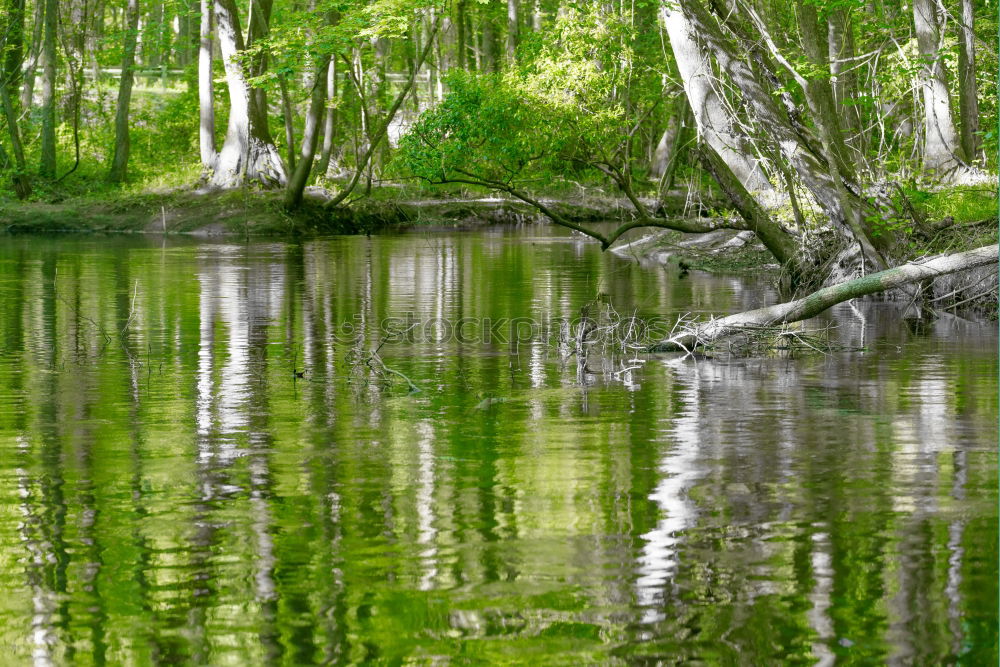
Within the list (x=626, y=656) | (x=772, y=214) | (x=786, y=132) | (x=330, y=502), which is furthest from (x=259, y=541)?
(x=772, y=214)

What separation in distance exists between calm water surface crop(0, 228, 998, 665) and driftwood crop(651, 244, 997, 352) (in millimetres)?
548

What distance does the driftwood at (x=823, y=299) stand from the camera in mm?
14086

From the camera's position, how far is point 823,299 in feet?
46.5

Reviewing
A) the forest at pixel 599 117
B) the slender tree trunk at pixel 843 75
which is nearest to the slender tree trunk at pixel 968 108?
the forest at pixel 599 117

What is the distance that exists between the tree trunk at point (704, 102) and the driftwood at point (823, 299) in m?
5.84

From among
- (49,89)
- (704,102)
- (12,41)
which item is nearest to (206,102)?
(49,89)

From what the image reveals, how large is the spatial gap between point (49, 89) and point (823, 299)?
3322cm

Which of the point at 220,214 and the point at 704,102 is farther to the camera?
the point at 220,214

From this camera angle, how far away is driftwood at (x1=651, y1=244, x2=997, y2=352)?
A: 14.1 m

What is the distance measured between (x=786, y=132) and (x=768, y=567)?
12622 millimetres

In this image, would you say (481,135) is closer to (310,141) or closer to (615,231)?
(310,141)

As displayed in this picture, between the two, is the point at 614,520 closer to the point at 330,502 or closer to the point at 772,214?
the point at 330,502

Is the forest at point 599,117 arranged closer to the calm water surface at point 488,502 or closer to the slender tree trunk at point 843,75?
the slender tree trunk at point 843,75
